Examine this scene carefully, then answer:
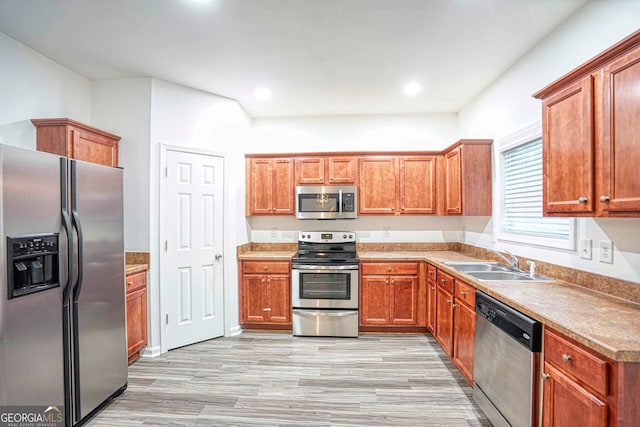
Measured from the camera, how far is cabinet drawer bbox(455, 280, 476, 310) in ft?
7.80

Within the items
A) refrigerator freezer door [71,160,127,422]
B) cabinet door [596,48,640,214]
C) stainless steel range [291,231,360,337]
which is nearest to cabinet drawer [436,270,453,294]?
stainless steel range [291,231,360,337]

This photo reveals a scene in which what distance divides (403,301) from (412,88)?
253cm

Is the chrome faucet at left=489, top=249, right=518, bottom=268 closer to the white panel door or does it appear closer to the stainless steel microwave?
the stainless steel microwave

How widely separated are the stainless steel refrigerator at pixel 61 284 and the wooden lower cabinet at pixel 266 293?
149cm

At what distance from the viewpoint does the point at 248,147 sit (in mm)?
4387

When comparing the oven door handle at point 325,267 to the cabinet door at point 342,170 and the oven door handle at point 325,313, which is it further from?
the cabinet door at point 342,170

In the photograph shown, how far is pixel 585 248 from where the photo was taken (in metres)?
2.10

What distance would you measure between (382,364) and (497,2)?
3147 millimetres

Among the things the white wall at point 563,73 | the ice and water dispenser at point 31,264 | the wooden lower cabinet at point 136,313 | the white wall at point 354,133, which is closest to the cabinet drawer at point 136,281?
the wooden lower cabinet at point 136,313

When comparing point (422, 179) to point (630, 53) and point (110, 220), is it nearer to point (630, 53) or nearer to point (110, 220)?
point (630, 53)

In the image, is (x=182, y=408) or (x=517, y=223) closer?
(x=182, y=408)

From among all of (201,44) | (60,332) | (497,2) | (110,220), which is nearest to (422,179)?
(497,2)

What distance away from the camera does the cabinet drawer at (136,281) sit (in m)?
2.88

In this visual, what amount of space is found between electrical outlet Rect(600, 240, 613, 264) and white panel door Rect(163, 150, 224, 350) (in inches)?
137
